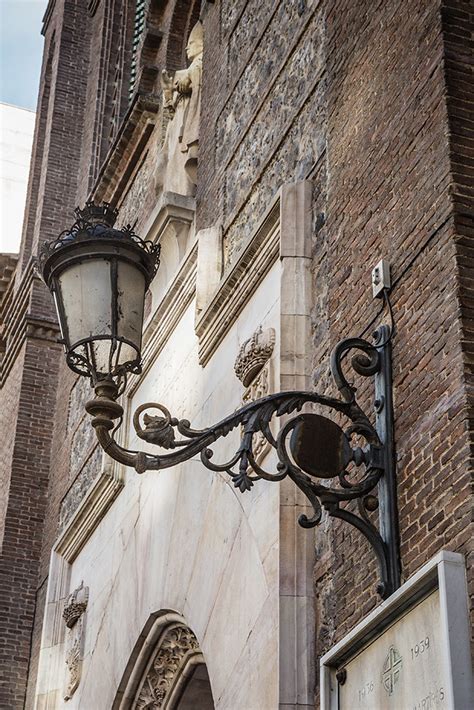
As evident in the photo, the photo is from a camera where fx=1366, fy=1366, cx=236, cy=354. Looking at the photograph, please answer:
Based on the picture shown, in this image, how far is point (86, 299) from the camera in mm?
6398

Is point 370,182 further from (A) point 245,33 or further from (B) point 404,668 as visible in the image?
(A) point 245,33

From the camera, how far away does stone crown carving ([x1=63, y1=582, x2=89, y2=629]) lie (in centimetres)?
1130

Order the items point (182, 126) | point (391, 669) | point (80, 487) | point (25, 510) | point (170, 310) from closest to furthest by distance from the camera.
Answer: point (391, 669), point (170, 310), point (182, 126), point (80, 487), point (25, 510)

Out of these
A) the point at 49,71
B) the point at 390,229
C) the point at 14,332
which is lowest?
the point at 390,229

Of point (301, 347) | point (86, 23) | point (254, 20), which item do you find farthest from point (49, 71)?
point (301, 347)

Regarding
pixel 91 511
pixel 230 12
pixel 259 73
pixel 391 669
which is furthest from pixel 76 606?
pixel 391 669

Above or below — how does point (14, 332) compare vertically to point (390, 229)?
above

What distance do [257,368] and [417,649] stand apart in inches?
123

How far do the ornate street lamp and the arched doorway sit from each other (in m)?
3.21

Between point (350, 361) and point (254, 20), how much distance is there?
455 cm

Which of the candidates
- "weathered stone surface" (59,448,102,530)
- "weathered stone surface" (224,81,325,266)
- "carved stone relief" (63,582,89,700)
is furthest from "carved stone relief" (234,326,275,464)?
"weathered stone surface" (59,448,102,530)

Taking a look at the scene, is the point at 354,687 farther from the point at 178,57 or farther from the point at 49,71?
the point at 49,71

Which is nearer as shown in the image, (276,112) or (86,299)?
(86,299)

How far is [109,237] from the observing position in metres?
6.52
